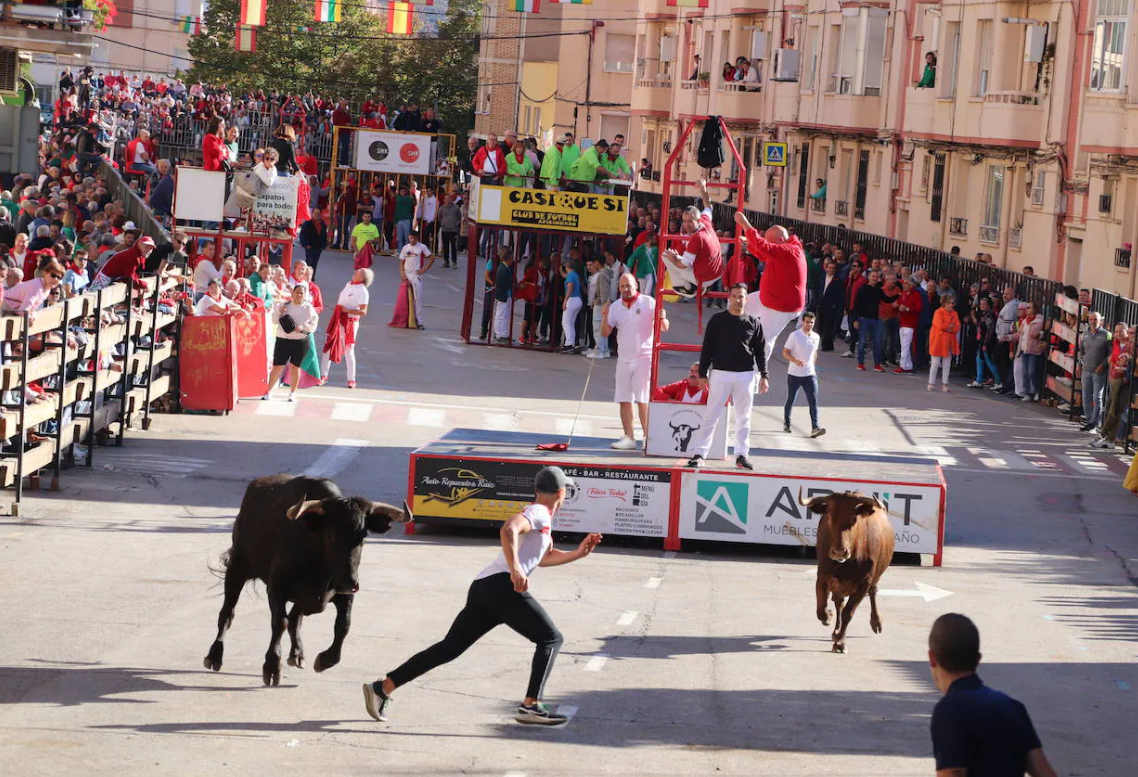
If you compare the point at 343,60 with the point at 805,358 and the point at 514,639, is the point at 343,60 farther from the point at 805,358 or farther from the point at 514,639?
the point at 514,639

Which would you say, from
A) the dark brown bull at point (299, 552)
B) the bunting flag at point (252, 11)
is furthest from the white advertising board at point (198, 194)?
the dark brown bull at point (299, 552)

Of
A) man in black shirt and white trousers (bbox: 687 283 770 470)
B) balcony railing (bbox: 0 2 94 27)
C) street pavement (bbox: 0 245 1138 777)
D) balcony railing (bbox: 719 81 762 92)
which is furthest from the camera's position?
balcony railing (bbox: 719 81 762 92)

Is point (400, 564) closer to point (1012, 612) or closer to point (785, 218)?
point (1012, 612)

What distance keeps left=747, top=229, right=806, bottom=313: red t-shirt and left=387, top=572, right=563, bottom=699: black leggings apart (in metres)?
8.83

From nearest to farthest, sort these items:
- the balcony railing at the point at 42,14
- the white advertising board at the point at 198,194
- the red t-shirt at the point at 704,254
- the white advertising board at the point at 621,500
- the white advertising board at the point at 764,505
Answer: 1. the balcony railing at the point at 42,14
2. the white advertising board at the point at 764,505
3. the white advertising board at the point at 621,500
4. the red t-shirt at the point at 704,254
5. the white advertising board at the point at 198,194

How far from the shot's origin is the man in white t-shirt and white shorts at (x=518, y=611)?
10.2 m

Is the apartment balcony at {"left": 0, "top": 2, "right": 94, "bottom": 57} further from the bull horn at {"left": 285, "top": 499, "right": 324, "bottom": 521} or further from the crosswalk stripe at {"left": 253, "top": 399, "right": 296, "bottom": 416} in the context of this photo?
the crosswalk stripe at {"left": 253, "top": 399, "right": 296, "bottom": 416}

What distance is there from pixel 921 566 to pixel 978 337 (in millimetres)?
15929

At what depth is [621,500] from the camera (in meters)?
17.8

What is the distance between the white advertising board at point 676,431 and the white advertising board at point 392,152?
1218 inches

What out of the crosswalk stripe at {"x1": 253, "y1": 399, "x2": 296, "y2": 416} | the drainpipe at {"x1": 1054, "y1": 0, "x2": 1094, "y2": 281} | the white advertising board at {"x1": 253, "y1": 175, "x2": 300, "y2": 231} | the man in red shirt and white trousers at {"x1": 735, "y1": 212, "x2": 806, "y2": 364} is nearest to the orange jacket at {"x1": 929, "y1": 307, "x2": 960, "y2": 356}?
the drainpipe at {"x1": 1054, "y1": 0, "x2": 1094, "y2": 281}

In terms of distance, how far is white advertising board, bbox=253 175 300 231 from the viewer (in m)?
28.1

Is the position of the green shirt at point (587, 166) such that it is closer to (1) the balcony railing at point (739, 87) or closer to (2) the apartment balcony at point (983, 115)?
(2) the apartment balcony at point (983, 115)

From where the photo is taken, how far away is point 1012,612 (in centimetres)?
1512
